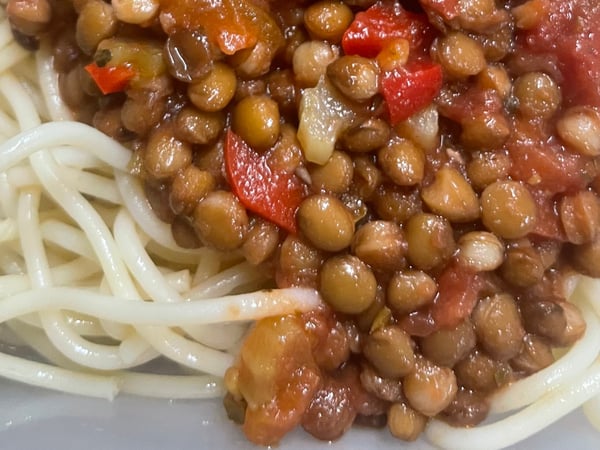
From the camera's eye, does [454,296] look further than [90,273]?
No

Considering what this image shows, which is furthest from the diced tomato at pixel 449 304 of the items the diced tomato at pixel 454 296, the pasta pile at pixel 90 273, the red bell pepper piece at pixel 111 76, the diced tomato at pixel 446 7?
the red bell pepper piece at pixel 111 76

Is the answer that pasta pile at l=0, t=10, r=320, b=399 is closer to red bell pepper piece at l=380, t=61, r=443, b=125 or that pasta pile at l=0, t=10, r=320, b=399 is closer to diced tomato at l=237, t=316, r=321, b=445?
diced tomato at l=237, t=316, r=321, b=445

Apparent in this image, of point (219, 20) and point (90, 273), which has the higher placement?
point (219, 20)

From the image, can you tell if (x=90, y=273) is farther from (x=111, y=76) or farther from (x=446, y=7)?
(x=446, y=7)

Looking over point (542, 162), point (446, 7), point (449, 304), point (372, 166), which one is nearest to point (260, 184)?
point (372, 166)

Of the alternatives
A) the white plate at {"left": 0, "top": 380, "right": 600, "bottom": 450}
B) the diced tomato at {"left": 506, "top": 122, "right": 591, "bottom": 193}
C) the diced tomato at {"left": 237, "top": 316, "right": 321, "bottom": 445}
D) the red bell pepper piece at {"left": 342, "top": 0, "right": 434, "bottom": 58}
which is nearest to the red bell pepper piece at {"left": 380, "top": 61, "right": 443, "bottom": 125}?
the red bell pepper piece at {"left": 342, "top": 0, "right": 434, "bottom": 58}

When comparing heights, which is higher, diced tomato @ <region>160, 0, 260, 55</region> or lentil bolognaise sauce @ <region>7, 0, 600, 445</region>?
diced tomato @ <region>160, 0, 260, 55</region>

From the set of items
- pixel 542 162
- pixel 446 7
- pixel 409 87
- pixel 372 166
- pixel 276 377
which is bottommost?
pixel 276 377
